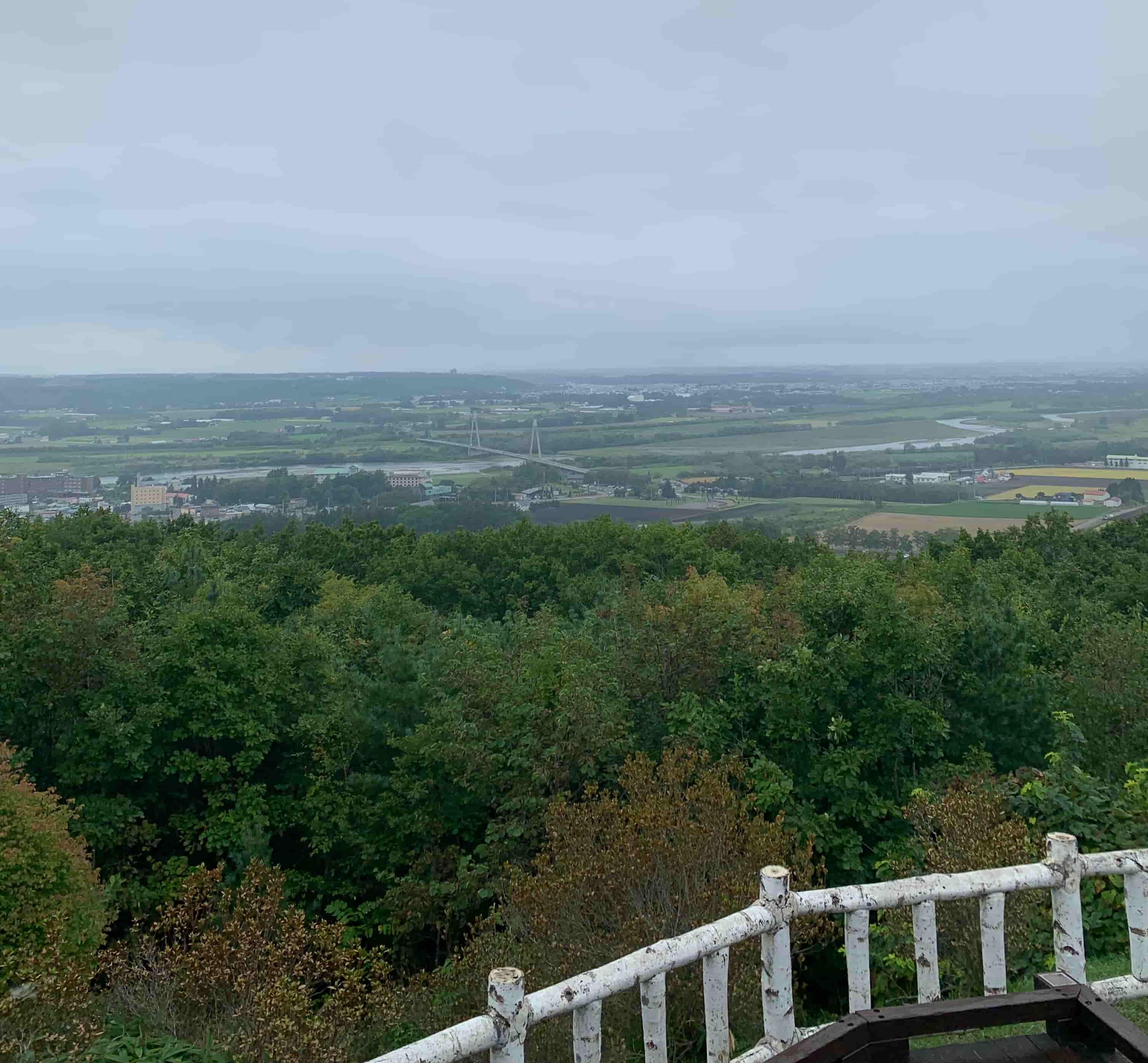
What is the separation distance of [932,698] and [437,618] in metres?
24.5

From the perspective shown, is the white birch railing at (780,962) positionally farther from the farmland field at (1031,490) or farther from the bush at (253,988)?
the farmland field at (1031,490)

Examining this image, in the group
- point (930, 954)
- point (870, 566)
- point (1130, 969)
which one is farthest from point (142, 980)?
point (870, 566)

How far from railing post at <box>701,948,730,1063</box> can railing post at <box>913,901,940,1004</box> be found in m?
1.31

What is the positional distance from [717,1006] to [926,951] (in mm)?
1437

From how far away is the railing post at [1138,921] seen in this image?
618 cm

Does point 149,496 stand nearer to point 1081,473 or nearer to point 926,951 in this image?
point 1081,473

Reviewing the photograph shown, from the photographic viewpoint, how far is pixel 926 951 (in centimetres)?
588

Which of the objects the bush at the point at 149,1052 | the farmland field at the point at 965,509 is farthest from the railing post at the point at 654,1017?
the farmland field at the point at 965,509

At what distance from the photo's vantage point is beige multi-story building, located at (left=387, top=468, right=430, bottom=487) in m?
104

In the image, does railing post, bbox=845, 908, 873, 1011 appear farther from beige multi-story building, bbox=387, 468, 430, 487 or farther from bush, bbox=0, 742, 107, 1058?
beige multi-story building, bbox=387, 468, 430, 487

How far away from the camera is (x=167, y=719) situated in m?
21.1

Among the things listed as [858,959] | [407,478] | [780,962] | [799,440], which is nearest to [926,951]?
[858,959]

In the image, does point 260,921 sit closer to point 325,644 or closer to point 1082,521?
point 325,644

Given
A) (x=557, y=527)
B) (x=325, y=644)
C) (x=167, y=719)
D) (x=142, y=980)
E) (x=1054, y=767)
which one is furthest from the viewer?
(x=557, y=527)
